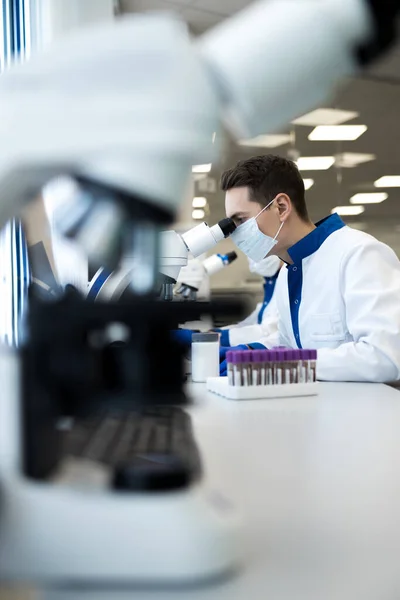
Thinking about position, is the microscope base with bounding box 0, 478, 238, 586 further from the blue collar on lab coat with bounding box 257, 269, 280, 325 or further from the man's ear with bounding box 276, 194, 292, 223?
the blue collar on lab coat with bounding box 257, 269, 280, 325

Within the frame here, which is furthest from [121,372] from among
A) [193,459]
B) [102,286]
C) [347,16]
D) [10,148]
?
[102,286]

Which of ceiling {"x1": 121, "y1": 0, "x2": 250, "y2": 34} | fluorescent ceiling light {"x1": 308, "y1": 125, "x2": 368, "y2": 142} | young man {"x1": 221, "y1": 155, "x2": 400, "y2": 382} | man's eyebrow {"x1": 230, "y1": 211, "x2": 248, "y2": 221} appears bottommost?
young man {"x1": 221, "y1": 155, "x2": 400, "y2": 382}

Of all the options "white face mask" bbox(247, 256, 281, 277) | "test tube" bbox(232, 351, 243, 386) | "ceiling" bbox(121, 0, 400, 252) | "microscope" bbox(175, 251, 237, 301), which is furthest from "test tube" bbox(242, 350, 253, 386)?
"ceiling" bbox(121, 0, 400, 252)

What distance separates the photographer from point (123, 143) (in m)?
0.50

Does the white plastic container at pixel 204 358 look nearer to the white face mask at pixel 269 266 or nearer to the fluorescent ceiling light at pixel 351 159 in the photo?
the white face mask at pixel 269 266

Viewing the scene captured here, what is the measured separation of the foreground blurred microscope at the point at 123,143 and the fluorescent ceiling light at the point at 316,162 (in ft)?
14.6

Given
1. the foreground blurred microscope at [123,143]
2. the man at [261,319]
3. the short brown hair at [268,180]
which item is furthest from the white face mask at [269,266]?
the foreground blurred microscope at [123,143]

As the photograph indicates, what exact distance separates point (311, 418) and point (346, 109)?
424 centimetres

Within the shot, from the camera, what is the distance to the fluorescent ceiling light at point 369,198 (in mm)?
4895

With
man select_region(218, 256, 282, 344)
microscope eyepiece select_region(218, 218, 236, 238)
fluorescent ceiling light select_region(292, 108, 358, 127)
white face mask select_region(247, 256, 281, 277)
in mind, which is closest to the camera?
microscope eyepiece select_region(218, 218, 236, 238)

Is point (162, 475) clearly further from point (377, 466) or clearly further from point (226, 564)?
point (377, 466)

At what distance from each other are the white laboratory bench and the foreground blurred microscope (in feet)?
0.18

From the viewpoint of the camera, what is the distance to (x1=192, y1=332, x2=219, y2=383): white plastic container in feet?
5.23

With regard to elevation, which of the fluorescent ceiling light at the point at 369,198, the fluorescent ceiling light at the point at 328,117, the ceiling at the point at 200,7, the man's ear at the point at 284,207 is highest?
the ceiling at the point at 200,7
